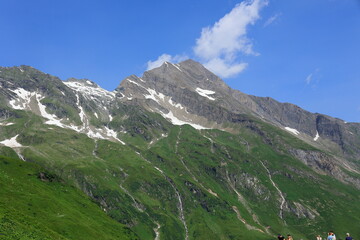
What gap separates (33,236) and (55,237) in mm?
12171

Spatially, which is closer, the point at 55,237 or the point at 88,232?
the point at 55,237

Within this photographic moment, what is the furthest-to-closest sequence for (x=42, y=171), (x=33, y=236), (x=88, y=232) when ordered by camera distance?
(x=42, y=171), (x=88, y=232), (x=33, y=236)

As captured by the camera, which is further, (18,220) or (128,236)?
(128,236)

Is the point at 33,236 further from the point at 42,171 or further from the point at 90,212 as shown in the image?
the point at 42,171

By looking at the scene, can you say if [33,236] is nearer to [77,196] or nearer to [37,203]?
[37,203]

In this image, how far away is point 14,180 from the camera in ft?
507

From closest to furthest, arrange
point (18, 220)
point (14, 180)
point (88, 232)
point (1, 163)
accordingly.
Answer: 1. point (18, 220)
2. point (88, 232)
3. point (14, 180)
4. point (1, 163)

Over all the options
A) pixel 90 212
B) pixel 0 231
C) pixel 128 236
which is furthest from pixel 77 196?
pixel 0 231

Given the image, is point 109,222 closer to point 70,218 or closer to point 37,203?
point 70,218

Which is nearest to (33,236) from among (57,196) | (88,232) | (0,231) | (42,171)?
(0,231)

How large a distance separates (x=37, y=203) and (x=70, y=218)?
15781 mm

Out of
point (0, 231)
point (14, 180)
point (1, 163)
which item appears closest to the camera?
point (0, 231)

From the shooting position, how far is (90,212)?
602ft

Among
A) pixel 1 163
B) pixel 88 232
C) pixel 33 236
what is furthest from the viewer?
pixel 1 163
